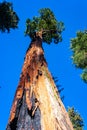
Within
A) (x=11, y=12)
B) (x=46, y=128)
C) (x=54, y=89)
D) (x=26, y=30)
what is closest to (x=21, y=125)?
(x=46, y=128)

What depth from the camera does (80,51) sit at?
21.0m

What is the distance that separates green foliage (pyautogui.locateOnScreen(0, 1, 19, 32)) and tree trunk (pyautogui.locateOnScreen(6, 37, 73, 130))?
32.0ft

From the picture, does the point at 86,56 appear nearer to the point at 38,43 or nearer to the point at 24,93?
the point at 38,43

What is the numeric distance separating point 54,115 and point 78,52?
46.6 ft

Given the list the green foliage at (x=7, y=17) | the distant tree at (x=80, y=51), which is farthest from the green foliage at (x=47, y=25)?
the distant tree at (x=80, y=51)

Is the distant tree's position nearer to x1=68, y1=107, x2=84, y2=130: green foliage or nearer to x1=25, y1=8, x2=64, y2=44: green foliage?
x1=25, y1=8, x2=64, y2=44: green foliage

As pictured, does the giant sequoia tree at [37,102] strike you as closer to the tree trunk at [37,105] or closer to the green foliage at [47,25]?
the tree trunk at [37,105]

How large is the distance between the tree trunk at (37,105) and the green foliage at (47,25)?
7.12 m

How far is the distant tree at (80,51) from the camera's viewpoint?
2062 cm

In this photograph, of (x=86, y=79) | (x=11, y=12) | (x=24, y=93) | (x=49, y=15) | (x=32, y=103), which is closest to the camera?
(x=32, y=103)

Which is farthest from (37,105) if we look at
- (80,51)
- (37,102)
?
(80,51)

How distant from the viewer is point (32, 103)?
7742 mm

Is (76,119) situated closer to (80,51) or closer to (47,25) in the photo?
(80,51)

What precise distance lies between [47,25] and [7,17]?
3.58 metres
